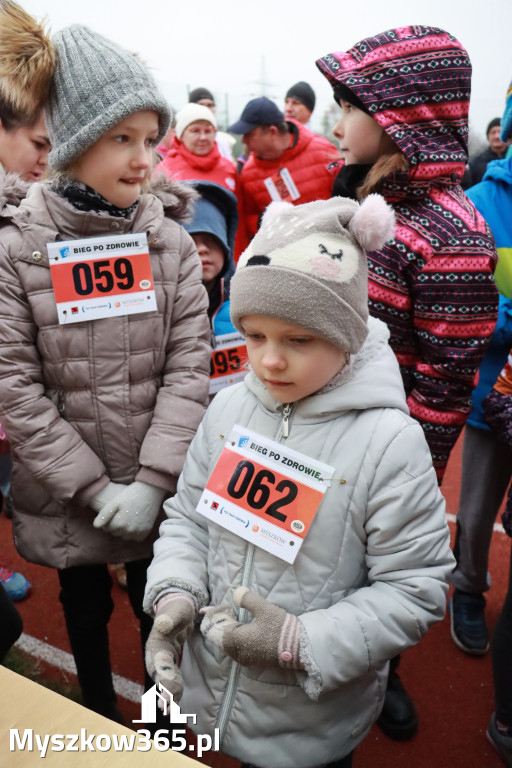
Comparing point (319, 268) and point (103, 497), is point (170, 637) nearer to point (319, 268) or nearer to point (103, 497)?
point (103, 497)

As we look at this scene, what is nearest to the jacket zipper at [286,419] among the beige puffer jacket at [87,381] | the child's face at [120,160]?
the beige puffer jacket at [87,381]

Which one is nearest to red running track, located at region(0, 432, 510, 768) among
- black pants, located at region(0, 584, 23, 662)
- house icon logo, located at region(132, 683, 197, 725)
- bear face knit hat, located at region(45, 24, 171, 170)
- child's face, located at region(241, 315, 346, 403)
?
black pants, located at region(0, 584, 23, 662)

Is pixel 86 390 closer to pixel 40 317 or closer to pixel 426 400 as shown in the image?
pixel 40 317

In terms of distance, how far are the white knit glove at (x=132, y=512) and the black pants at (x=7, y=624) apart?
10.9 inches

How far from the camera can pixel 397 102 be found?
1608 mm

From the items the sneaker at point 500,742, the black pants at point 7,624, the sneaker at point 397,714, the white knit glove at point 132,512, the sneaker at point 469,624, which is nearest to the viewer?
the black pants at point 7,624

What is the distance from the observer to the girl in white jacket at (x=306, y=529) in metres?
1.08

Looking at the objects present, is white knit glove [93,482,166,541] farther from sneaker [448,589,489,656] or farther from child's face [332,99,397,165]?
sneaker [448,589,489,656]

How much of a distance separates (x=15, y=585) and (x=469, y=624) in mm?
1924

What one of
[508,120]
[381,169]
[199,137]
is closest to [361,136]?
[381,169]

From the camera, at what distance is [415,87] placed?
5.25 feet

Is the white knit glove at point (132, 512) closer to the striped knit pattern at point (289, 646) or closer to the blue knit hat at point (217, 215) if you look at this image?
the striped knit pattern at point (289, 646)

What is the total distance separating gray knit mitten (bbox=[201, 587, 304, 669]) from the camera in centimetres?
106

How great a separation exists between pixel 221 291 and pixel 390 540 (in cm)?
142
